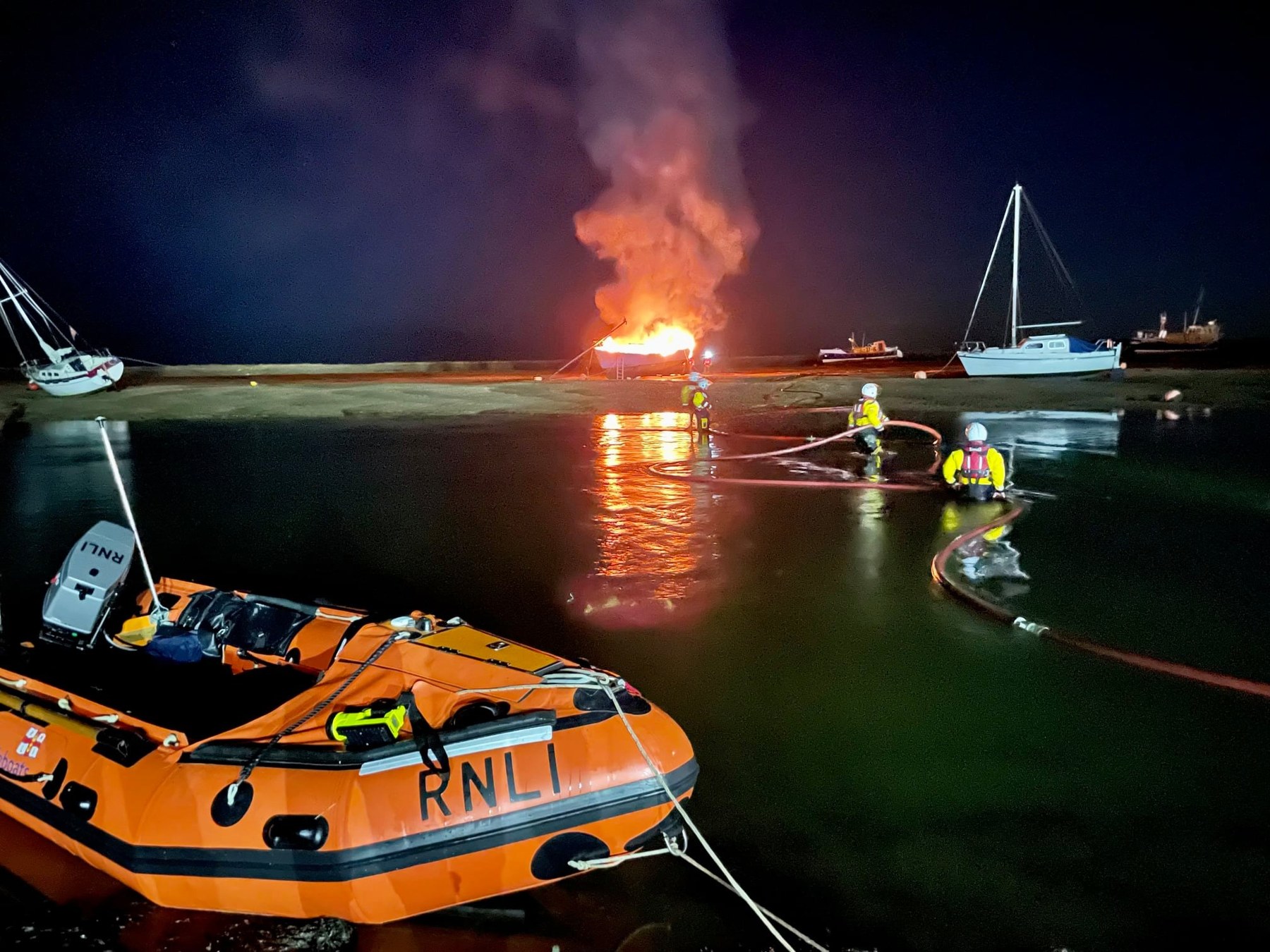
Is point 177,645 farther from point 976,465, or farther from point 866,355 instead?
point 866,355

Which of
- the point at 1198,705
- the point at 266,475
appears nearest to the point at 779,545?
the point at 1198,705

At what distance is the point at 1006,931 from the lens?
321 cm

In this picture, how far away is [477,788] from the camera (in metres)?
3.28

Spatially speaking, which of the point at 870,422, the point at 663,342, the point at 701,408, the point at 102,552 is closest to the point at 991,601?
the point at 102,552

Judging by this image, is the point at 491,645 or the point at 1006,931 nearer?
the point at 1006,931

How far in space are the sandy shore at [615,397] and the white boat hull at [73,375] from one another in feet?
2.38

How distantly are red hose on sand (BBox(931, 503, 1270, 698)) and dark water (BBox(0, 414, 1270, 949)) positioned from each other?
0.12m

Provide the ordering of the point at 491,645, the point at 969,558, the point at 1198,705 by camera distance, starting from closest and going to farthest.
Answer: the point at 491,645
the point at 1198,705
the point at 969,558

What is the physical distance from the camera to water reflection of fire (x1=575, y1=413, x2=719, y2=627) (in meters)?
7.18

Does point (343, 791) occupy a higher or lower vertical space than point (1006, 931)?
higher

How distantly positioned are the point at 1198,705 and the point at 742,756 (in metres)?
2.97

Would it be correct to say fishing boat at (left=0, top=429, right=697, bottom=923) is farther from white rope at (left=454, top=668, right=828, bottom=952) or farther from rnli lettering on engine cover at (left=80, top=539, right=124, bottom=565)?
rnli lettering on engine cover at (left=80, top=539, right=124, bottom=565)

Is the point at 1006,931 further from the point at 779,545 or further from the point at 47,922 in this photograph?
the point at 779,545

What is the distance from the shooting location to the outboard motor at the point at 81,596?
525cm
